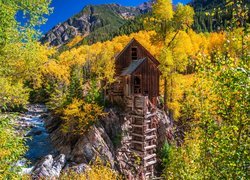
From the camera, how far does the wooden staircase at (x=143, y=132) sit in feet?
111

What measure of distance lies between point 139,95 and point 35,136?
18670 mm

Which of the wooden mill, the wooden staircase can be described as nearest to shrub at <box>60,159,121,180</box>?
the wooden staircase

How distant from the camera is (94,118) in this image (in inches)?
1384

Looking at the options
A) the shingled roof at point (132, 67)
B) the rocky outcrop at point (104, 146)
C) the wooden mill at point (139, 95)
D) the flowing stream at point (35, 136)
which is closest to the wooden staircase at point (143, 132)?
the wooden mill at point (139, 95)

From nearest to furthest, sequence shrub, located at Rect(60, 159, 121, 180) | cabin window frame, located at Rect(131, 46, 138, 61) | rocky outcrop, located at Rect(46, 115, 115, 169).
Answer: shrub, located at Rect(60, 159, 121, 180)
rocky outcrop, located at Rect(46, 115, 115, 169)
cabin window frame, located at Rect(131, 46, 138, 61)

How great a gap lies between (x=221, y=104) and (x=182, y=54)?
98.7 feet

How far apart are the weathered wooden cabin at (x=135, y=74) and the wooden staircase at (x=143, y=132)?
1.80 m

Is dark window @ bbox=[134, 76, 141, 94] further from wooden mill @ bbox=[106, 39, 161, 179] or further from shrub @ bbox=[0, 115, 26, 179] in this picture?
shrub @ bbox=[0, 115, 26, 179]

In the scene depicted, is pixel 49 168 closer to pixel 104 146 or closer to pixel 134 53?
pixel 104 146

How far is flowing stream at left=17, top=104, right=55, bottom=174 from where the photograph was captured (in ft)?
122

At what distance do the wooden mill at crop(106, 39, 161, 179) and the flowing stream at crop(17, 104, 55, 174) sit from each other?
11001 mm

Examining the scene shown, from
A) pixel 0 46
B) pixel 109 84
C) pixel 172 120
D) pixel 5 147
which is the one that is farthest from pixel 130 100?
pixel 5 147

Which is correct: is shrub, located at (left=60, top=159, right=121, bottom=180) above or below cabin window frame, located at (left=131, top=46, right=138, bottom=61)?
below

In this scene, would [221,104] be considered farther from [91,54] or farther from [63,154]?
[91,54]
